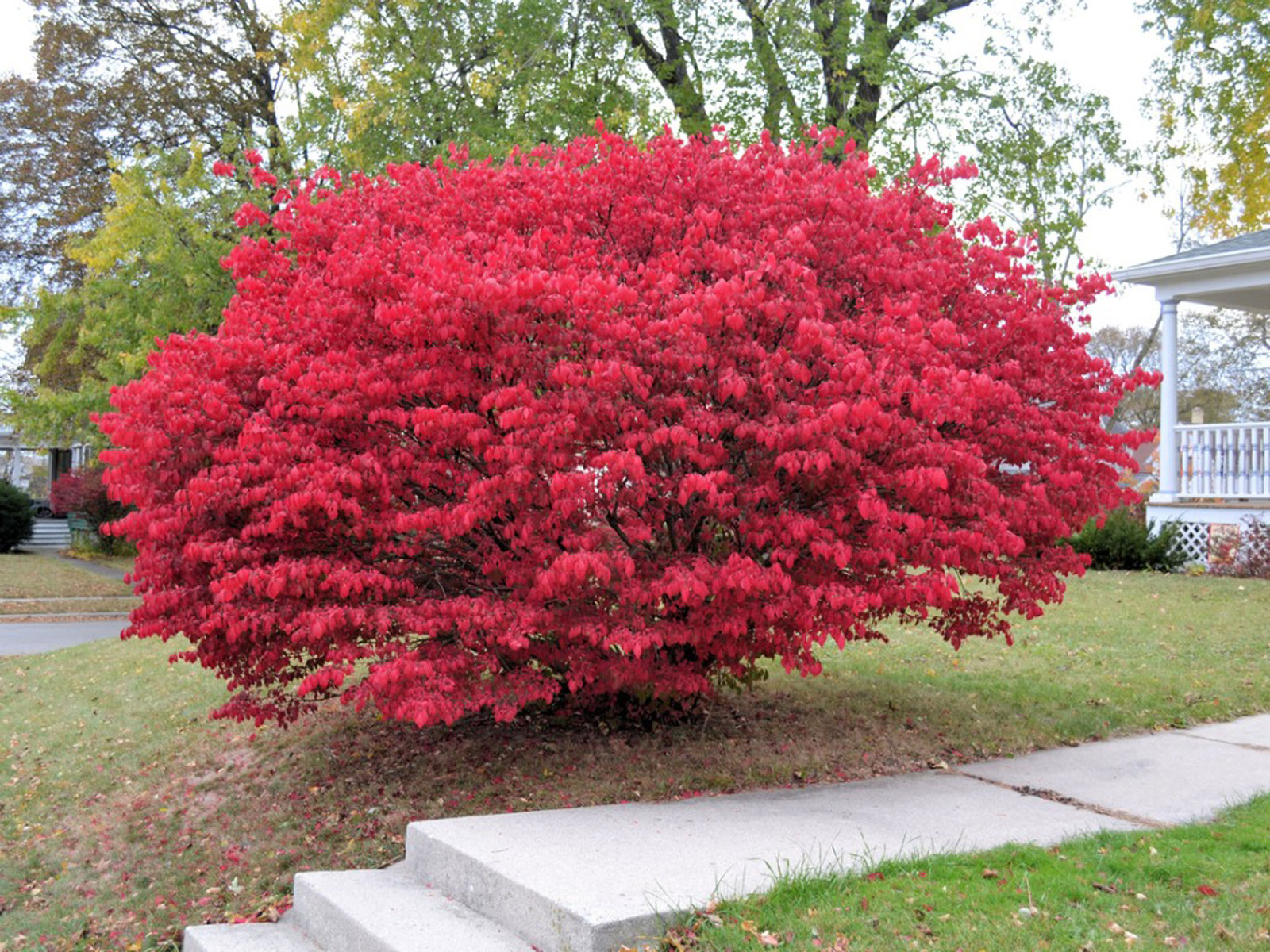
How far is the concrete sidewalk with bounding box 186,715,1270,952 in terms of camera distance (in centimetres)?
394

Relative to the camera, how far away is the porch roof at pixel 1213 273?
14789 millimetres

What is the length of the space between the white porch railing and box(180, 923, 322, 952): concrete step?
527 inches

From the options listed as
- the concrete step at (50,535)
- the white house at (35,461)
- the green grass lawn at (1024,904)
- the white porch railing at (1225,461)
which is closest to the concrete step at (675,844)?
the green grass lawn at (1024,904)

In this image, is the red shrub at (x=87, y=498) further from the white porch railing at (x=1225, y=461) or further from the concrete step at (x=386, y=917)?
the concrete step at (x=386, y=917)

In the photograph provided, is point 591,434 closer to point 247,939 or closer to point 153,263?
point 247,939

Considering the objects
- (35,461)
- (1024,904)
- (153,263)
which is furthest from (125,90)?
(35,461)

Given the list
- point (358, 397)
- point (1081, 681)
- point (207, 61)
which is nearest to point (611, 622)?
point (358, 397)

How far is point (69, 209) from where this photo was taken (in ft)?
82.5

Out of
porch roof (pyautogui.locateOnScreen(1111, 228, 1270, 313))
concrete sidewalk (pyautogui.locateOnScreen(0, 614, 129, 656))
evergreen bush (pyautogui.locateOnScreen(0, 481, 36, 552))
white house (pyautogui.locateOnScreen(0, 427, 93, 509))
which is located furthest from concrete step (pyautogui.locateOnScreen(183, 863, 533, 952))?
evergreen bush (pyautogui.locateOnScreen(0, 481, 36, 552))

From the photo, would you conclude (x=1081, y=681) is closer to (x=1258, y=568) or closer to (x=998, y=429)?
(x=998, y=429)

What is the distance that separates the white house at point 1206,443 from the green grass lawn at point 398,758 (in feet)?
19.7

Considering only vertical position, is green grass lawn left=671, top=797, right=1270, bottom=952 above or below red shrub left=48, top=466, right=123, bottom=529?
below

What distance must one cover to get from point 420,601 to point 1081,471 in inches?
129

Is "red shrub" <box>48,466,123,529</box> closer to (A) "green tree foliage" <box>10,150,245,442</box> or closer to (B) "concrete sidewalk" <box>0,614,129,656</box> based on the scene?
A: (A) "green tree foliage" <box>10,150,245,442</box>
